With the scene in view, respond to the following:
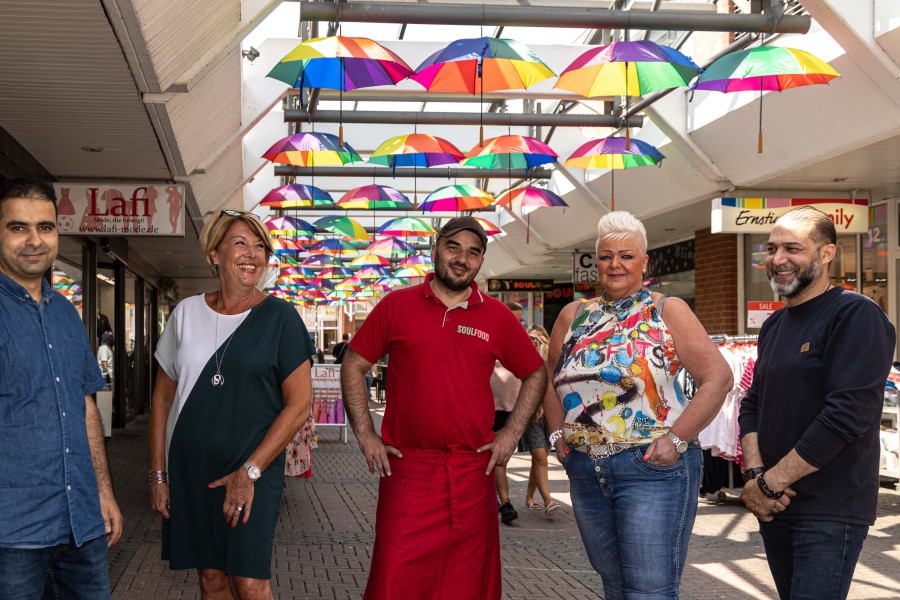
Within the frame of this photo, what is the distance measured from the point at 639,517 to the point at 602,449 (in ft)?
0.96

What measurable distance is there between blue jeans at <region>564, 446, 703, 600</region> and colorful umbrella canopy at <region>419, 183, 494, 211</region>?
12.7 m

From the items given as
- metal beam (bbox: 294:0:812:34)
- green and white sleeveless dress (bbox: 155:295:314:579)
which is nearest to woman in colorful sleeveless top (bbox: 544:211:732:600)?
green and white sleeveless dress (bbox: 155:295:314:579)

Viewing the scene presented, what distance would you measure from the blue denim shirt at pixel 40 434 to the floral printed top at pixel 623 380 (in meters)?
1.87

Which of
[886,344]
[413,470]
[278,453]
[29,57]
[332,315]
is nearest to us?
[886,344]

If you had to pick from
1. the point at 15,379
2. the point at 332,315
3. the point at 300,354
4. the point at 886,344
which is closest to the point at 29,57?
the point at 300,354

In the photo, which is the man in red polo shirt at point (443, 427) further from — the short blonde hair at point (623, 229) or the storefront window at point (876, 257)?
the storefront window at point (876, 257)

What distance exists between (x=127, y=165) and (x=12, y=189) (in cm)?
851

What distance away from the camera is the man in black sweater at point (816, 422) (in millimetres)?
3594

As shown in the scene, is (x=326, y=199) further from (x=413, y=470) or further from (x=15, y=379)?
(x=15, y=379)

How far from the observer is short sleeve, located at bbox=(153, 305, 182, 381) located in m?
4.23

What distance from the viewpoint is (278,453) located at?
405 cm

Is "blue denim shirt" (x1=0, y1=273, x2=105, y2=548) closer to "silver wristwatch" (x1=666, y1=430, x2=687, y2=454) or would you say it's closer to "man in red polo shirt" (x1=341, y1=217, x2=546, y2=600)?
"man in red polo shirt" (x1=341, y1=217, x2=546, y2=600)

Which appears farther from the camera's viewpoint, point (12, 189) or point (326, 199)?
point (326, 199)

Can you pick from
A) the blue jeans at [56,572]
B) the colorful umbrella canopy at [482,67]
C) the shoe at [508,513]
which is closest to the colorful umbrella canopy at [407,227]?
the colorful umbrella canopy at [482,67]
